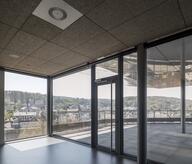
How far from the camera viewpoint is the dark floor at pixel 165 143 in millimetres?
3936

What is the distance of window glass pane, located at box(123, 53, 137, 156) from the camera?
441 centimetres

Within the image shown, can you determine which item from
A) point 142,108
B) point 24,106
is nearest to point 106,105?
point 142,108

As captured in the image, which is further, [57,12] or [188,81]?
[188,81]

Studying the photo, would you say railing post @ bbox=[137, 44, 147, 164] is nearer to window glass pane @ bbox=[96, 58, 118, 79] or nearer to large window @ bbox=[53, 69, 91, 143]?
window glass pane @ bbox=[96, 58, 118, 79]

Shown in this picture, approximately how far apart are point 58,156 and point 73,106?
2.29 metres

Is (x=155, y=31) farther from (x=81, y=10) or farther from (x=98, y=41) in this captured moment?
(x=81, y=10)

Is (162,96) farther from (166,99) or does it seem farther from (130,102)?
(130,102)

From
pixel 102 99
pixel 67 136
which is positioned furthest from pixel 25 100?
pixel 102 99

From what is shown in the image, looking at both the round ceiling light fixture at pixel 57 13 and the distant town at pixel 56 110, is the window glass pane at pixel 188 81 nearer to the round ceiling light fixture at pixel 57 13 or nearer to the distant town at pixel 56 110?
the distant town at pixel 56 110

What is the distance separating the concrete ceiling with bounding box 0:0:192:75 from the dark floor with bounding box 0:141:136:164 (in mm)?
2784

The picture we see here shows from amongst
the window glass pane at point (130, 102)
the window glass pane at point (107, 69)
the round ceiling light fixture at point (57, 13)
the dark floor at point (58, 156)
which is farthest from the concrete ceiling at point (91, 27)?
the dark floor at point (58, 156)

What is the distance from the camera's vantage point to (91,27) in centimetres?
311

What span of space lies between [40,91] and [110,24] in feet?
17.9

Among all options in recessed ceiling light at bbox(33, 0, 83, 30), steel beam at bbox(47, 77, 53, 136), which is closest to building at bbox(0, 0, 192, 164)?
recessed ceiling light at bbox(33, 0, 83, 30)
